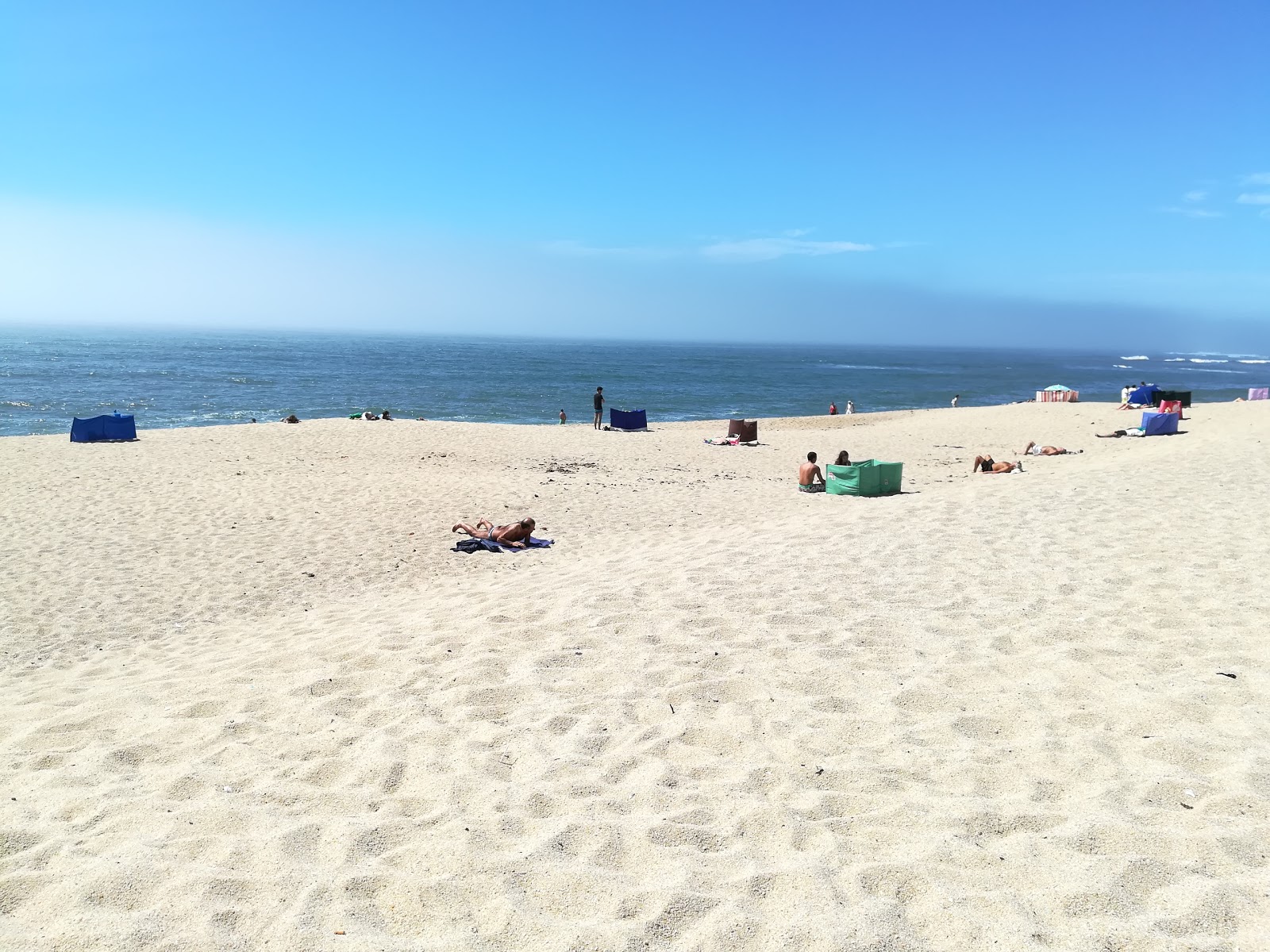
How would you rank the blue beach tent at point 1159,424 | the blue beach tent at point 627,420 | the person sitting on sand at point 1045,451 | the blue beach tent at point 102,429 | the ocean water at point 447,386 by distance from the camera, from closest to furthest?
1. the blue beach tent at point 102,429
2. the person sitting on sand at point 1045,451
3. the blue beach tent at point 1159,424
4. the blue beach tent at point 627,420
5. the ocean water at point 447,386

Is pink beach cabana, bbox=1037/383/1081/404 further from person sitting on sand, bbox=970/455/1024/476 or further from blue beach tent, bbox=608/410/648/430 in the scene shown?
person sitting on sand, bbox=970/455/1024/476

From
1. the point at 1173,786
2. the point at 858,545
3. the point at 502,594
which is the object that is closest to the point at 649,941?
the point at 1173,786

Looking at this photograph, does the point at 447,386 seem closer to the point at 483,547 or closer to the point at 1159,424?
the point at 1159,424

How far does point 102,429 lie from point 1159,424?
28.9m

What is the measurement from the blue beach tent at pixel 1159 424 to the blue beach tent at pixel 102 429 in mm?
27944

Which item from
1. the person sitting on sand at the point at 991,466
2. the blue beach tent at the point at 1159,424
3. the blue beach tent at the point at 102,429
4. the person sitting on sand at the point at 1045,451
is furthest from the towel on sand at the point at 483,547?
the blue beach tent at the point at 1159,424

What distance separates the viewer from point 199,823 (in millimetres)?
3420

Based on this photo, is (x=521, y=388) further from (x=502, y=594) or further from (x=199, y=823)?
(x=199, y=823)

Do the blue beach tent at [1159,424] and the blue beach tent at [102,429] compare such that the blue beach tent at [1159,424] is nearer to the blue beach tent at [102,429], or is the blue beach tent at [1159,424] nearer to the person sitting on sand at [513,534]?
the person sitting on sand at [513,534]

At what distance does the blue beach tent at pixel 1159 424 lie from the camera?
21.5m

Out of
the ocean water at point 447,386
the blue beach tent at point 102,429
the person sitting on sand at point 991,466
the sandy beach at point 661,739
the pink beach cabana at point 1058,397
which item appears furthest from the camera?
the ocean water at point 447,386

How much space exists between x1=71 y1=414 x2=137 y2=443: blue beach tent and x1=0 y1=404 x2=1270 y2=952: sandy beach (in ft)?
39.9

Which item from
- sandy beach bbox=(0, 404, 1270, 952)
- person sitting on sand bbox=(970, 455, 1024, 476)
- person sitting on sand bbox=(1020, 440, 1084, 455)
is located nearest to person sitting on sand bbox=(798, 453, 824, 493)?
person sitting on sand bbox=(970, 455, 1024, 476)

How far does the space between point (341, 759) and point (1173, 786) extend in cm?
411
